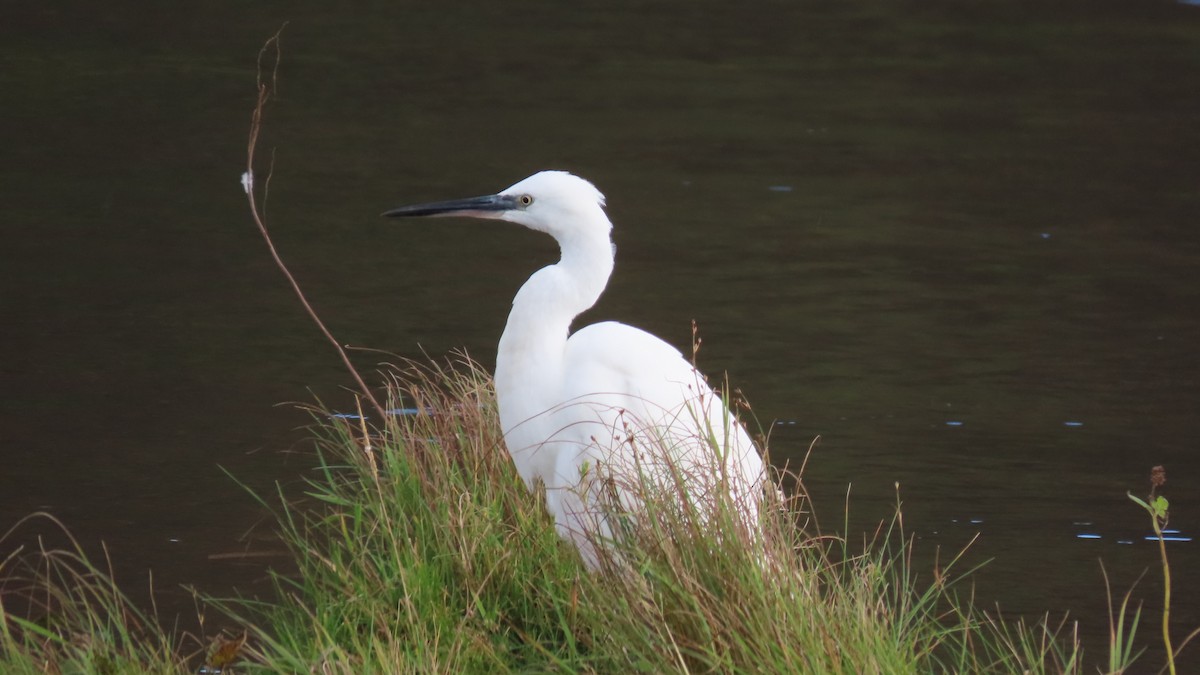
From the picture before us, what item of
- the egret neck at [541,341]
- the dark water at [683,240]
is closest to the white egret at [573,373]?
the egret neck at [541,341]

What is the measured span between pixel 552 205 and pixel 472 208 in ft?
0.75

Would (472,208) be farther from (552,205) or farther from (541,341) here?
(541,341)

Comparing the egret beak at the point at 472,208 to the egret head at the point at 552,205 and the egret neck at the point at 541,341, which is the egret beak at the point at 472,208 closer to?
the egret head at the point at 552,205

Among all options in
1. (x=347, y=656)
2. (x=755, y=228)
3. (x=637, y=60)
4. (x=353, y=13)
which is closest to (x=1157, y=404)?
(x=755, y=228)

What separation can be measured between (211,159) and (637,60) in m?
3.26

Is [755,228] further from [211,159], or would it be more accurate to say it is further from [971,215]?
[211,159]

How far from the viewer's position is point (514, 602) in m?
3.35

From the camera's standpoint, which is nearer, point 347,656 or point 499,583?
point 347,656

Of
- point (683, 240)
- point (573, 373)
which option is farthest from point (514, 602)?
point (683, 240)

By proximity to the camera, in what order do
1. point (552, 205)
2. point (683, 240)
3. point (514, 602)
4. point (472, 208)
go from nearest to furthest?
point (514, 602) < point (552, 205) < point (472, 208) < point (683, 240)

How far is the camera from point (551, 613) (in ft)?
10.9

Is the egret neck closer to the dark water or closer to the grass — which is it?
the grass

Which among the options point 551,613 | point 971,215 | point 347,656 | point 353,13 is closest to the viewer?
point 347,656

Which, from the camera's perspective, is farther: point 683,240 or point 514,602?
point 683,240
